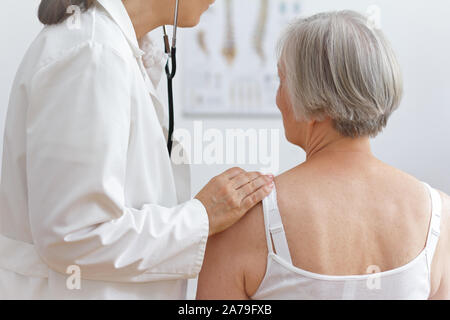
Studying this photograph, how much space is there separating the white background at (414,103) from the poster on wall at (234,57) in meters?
0.05

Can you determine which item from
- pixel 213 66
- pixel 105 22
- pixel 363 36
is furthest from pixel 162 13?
pixel 213 66

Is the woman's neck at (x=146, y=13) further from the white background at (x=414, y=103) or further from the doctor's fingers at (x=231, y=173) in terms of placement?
the white background at (x=414, y=103)

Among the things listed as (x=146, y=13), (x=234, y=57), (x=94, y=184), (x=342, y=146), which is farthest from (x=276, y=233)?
(x=234, y=57)

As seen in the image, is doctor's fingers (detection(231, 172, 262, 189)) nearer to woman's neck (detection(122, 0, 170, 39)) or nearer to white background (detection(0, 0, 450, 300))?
woman's neck (detection(122, 0, 170, 39))

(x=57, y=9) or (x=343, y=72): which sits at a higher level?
(x=57, y=9)

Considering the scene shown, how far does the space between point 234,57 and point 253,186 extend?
1.59m

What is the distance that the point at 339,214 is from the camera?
1.04 meters

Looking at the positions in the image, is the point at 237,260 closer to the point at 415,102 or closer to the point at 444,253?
the point at 444,253

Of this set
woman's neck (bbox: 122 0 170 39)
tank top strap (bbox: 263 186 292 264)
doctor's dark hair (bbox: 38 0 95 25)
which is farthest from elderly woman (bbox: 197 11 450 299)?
doctor's dark hair (bbox: 38 0 95 25)

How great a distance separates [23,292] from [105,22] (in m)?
0.57

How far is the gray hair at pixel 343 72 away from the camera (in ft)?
3.36

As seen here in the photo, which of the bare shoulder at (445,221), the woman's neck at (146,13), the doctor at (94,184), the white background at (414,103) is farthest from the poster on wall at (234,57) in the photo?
the bare shoulder at (445,221)

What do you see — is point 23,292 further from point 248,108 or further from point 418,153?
point 418,153
